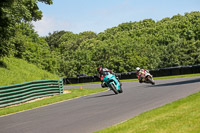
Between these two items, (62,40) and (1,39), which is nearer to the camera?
(1,39)

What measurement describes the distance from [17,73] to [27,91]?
40.4ft

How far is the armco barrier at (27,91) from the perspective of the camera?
19.3 meters

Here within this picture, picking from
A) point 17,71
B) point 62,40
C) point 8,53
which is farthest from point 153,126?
point 62,40

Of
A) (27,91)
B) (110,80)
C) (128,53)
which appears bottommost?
(27,91)

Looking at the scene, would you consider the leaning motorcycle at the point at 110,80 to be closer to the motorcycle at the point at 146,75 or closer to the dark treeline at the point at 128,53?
the motorcycle at the point at 146,75

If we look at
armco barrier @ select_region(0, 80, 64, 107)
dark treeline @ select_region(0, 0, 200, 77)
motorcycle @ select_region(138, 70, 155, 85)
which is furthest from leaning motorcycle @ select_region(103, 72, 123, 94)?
dark treeline @ select_region(0, 0, 200, 77)

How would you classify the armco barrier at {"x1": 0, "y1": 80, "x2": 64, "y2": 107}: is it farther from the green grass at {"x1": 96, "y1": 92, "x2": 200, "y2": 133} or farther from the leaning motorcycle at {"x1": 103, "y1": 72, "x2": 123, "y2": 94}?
the green grass at {"x1": 96, "y1": 92, "x2": 200, "y2": 133}

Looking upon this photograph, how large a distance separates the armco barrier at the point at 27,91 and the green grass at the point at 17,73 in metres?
5.85

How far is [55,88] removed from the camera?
24.8 m

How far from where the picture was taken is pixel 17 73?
33000 mm

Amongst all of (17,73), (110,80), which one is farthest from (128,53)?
(110,80)

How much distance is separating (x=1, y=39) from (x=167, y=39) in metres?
70.5

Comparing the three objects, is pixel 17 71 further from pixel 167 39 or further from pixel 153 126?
pixel 167 39

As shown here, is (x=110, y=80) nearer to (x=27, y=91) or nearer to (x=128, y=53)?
(x=27, y=91)
